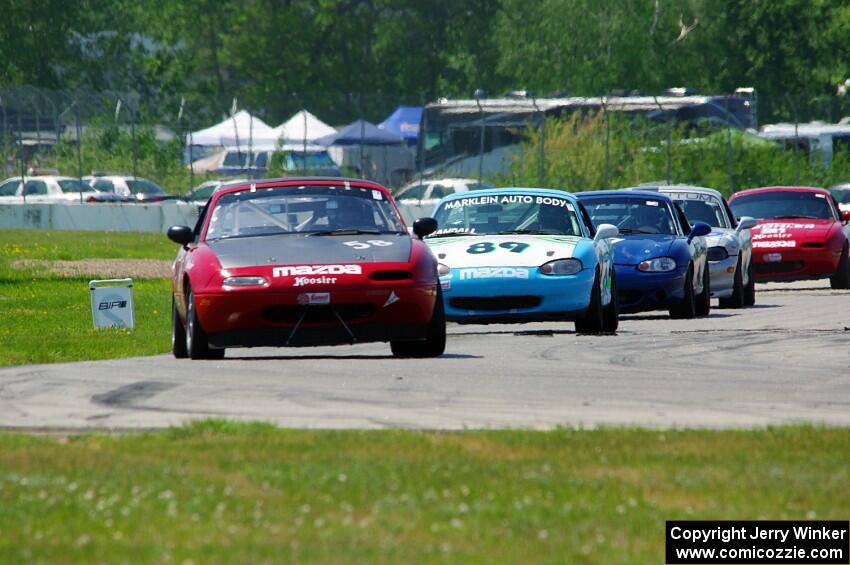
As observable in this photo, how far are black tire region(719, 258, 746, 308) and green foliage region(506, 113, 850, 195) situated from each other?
16673mm

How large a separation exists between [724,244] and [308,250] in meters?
9.71

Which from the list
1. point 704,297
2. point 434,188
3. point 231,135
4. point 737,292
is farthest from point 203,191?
point 704,297

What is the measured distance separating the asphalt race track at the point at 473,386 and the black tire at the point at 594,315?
0.53 m

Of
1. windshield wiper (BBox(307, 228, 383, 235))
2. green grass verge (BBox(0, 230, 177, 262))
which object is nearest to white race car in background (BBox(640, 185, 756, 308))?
windshield wiper (BBox(307, 228, 383, 235))

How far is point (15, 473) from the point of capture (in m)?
7.94

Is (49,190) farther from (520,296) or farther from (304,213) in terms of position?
(304,213)

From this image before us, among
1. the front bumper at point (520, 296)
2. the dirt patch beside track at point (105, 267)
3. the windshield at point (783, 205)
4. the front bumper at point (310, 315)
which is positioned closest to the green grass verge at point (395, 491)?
the front bumper at point (310, 315)

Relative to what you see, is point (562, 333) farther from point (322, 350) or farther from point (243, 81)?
point (243, 81)

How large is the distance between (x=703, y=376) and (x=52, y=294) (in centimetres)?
1312

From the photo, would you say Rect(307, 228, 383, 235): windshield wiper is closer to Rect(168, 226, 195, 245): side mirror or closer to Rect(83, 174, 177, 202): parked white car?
Rect(168, 226, 195, 245): side mirror

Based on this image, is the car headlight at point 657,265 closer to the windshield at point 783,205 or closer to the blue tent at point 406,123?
the windshield at point 783,205

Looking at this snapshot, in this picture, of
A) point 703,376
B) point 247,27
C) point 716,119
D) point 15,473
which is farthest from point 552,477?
point 247,27

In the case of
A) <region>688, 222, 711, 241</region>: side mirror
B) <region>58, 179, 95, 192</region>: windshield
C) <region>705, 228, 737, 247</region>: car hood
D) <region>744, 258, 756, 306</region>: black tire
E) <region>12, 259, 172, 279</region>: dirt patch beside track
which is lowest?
<region>12, 259, 172, 279</region>: dirt patch beside track

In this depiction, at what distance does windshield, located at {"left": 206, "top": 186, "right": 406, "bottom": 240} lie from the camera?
47.9 feet
